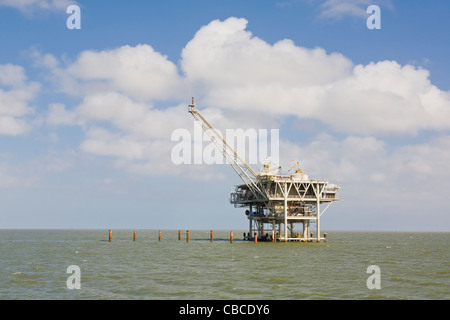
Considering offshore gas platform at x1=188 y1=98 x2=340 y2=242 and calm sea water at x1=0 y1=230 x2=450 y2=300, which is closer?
calm sea water at x1=0 y1=230 x2=450 y2=300

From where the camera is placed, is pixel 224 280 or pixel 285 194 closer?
pixel 224 280

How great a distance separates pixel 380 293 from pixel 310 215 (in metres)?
48.9

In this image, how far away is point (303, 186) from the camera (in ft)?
260

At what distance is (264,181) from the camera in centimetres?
7912

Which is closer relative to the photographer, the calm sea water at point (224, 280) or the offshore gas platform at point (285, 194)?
the calm sea water at point (224, 280)
